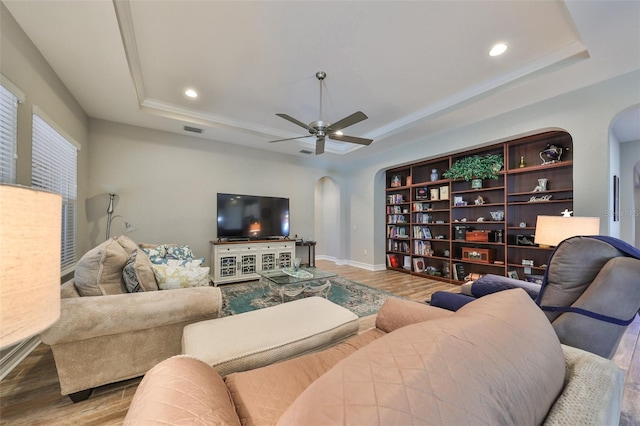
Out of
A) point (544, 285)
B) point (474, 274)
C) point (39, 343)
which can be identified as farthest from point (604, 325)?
point (39, 343)

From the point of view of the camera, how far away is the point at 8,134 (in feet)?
5.97

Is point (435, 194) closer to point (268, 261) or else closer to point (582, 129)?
point (582, 129)

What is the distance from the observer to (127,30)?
2.18 m

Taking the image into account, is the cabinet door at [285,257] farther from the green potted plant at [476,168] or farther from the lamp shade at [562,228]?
the lamp shade at [562,228]

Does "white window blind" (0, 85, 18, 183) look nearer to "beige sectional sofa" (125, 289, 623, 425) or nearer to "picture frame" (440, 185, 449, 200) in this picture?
"beige sectional sofa" (125, 289, 623, 425)

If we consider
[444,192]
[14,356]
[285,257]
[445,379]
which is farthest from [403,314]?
[444,192]

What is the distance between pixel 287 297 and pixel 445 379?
3.10m

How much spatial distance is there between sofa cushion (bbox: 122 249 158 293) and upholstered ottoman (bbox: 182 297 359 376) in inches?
22.7

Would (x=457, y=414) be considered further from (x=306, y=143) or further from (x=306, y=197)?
(x=306, y=197)

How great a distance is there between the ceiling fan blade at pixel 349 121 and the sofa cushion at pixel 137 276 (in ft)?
7.57

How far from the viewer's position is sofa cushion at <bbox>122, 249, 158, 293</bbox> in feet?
5.98

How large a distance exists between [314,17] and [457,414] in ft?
8.46

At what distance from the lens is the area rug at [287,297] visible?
3209mm

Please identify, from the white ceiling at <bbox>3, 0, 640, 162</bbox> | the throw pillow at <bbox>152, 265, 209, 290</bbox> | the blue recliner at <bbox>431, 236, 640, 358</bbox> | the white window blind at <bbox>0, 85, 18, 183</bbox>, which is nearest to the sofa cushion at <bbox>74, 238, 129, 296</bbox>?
the throw pillow at <bbox>152, 265, 209, 290</bbox>
